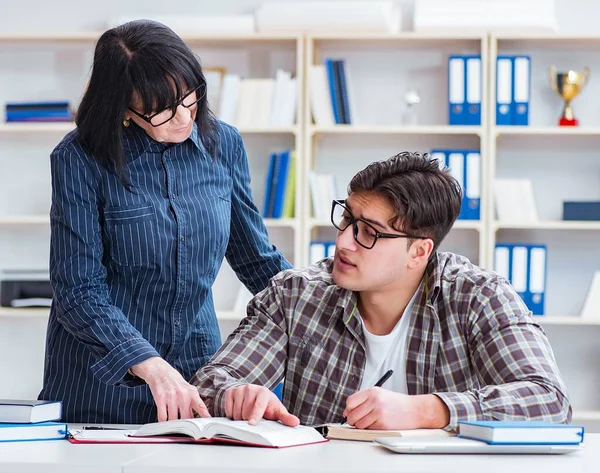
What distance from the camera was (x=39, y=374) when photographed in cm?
429

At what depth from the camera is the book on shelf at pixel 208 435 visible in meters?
1.45

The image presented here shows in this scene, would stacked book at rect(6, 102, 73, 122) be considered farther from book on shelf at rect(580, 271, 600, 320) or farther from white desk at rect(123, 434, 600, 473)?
white desk at rect(123, 434, 600, 473)

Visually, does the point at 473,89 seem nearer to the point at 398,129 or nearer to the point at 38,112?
the point at 398,129

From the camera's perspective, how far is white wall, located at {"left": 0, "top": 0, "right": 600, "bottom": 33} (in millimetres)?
4207

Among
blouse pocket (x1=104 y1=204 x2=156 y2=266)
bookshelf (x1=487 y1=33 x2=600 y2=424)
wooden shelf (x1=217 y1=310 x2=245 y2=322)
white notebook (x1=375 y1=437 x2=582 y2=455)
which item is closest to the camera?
white notebook (x1=375 y1=437 x2=582 y2=455)

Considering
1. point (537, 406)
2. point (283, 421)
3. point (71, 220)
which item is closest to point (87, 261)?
point (71, 220)

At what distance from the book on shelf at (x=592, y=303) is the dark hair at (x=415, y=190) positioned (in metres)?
2.17

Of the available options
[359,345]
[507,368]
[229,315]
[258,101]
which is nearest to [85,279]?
[359,345]

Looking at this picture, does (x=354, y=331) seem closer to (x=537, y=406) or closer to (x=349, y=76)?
(x=537, y=406)

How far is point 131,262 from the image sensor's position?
1835 mm

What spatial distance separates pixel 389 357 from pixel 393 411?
33 cm

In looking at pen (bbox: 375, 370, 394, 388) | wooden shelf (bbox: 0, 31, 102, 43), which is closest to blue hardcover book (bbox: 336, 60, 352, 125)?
wooden shelf (bbox: 0, 31, 102, 43)

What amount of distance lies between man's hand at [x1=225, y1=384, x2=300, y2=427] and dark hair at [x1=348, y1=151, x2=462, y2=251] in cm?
50

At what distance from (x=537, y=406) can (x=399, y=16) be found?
276 centimetres
